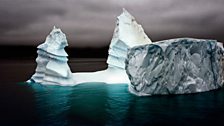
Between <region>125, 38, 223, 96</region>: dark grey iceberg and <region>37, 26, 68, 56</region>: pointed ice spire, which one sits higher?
<region>37, 26, 68, 56</region>: pointed ice spire

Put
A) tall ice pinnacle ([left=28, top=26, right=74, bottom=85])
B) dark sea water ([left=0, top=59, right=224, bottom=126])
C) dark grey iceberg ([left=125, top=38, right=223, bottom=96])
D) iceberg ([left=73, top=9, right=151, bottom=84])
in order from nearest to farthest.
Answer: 1. dark sea water ([left=0, top=59, right=224, bottom=126])
2. dark grey iceberg ([left=125, top=38, right=223, bottom=96])
3. tall ice pinnacle ([left=28, top=26, right=74, bottom=85])
4. iceberg ([left=73, top=9, right=151, bottom=84])

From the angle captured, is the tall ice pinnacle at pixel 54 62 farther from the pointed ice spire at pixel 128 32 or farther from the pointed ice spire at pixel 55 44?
the pointed ice spire at pixel 128 32

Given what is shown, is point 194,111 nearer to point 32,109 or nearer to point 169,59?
point 169,59

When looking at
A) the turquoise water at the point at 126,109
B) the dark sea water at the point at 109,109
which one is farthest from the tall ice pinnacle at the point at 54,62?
the turquoise water at the point at 126,109

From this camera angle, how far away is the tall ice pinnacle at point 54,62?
26.9 metres

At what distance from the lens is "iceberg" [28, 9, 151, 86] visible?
89.2 feet

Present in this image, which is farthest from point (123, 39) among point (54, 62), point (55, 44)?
point (54, 62)

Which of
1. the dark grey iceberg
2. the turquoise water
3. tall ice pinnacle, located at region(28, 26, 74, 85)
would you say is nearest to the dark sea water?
the turquoise water

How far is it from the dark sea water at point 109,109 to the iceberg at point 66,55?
18.3ft

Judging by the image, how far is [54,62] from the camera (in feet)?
89.5

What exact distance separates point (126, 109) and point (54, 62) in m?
13.7

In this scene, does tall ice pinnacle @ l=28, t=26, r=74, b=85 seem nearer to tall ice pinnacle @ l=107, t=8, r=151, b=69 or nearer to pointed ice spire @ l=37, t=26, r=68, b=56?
pointed ice spire @ l=37, t=26, r=68, b=56

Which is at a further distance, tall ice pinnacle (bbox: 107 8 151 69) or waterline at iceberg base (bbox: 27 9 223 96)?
tall ice pinnacle (bbox: 107 8 151 69)

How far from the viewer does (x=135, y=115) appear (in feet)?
Answer: 47.3
